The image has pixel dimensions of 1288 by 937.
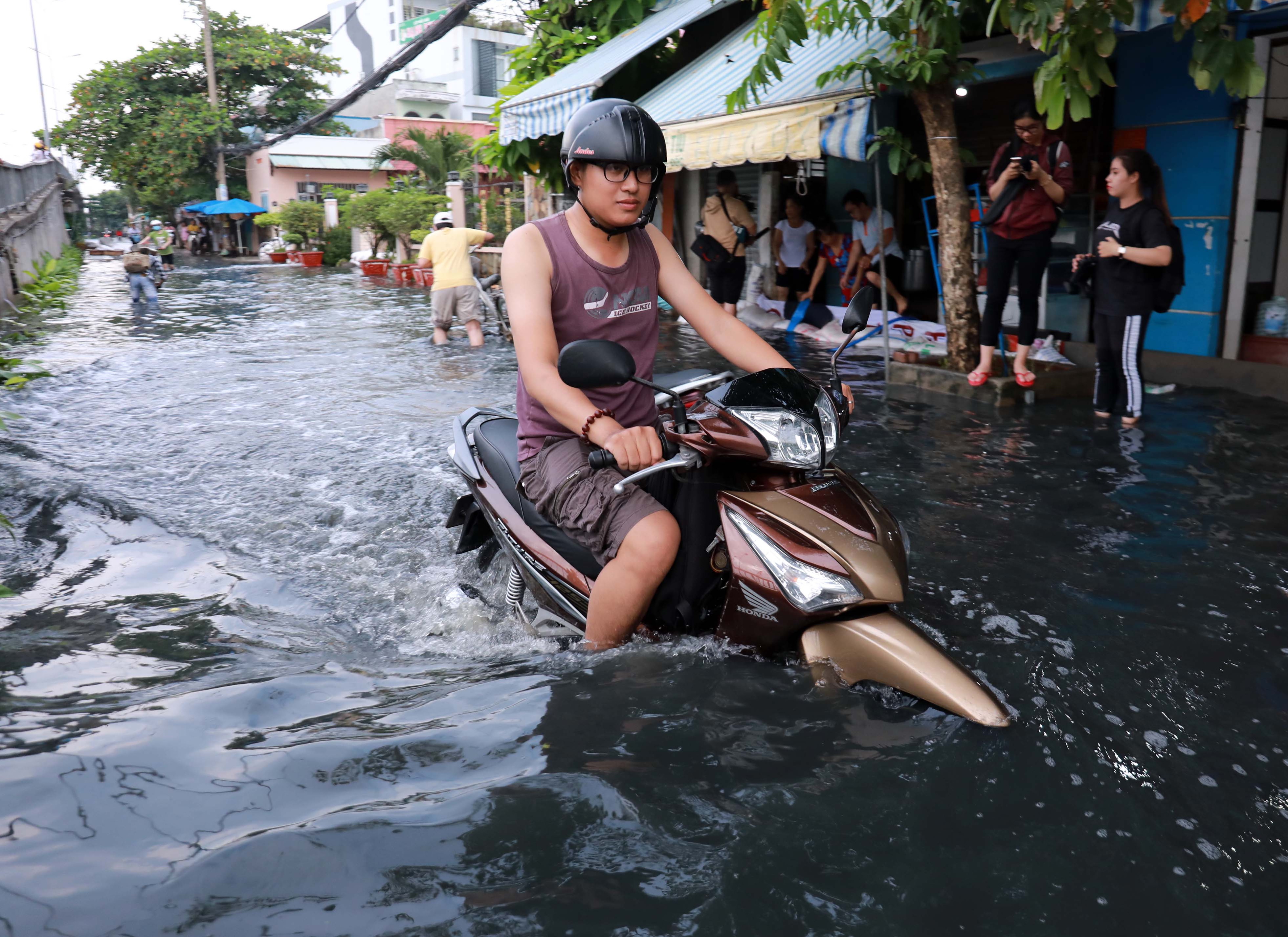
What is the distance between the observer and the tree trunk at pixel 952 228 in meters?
7.50

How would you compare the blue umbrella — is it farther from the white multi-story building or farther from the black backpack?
the black backpack

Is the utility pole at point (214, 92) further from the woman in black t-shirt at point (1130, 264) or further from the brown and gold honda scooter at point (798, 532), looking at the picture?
the brown and gold honda scooter at point (798, 532)

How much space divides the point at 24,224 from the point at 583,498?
18953 mm

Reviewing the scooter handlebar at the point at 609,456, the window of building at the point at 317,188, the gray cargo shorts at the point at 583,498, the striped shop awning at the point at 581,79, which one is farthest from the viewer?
the window of building at the point at 317,188

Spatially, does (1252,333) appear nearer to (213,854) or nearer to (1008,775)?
(1008,775)

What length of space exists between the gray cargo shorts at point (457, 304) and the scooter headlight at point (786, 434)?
9.74 metres

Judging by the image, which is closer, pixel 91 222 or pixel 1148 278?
pixel 1148 278

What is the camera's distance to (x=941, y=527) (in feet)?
14.9

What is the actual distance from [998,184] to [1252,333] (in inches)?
106

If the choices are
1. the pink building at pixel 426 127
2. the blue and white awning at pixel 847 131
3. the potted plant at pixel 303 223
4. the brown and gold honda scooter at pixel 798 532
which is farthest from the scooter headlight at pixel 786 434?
the pink building at pixel 426 127

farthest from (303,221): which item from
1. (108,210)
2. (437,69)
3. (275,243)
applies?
(108,210)

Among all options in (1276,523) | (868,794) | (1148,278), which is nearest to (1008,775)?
(868,794)

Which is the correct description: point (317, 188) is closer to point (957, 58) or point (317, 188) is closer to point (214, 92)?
point (214, 92)

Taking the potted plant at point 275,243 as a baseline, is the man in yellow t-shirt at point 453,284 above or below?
below
